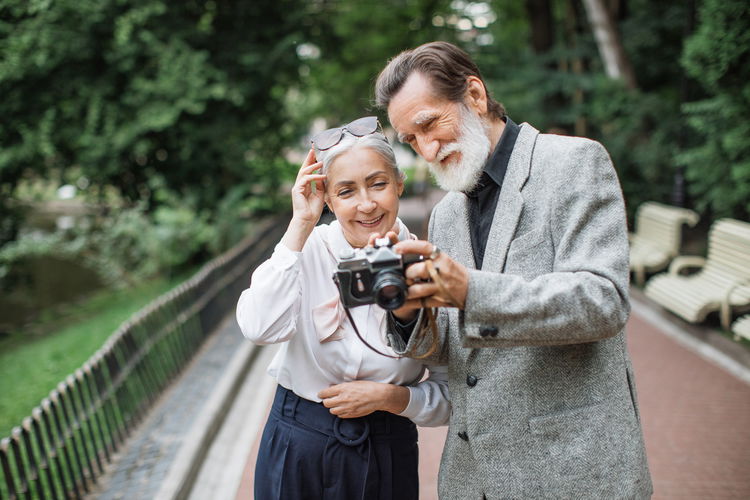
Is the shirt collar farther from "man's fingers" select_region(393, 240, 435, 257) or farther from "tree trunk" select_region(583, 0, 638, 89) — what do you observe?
"tree trunk" select_region(583, 0, 638, 89)

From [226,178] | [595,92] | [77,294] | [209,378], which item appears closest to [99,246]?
[226,178]

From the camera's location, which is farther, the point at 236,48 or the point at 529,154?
the point at 236,48

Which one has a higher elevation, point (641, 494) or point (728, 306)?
point (641, 494)

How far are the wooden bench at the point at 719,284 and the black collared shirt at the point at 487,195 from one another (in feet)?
15.6

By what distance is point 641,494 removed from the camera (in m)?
1.58

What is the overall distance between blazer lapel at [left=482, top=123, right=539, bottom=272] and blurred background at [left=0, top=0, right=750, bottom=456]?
6.61m

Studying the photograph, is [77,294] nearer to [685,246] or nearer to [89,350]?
[89,350]

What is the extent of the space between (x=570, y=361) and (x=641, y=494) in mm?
429

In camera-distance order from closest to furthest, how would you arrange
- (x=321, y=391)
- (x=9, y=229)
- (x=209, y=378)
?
(x=321, y=391)
(x=209, y=378)
(x=9, y=229)

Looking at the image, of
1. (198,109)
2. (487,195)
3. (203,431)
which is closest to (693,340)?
(203,431)

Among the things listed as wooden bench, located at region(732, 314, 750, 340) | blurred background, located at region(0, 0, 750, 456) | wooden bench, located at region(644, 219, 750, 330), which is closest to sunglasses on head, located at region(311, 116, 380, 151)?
wooden bench, located at region(732, 314, 750, 340)

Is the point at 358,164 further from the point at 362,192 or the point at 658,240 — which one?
the point at 658,240

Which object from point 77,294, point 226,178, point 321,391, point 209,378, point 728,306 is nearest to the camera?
point 321,391

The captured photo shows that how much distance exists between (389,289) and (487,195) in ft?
1.76
